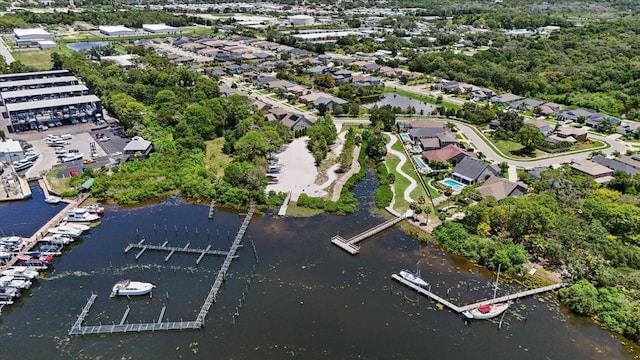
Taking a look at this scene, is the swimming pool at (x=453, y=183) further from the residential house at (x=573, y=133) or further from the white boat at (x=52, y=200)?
the white boat at (x=52, y=200)

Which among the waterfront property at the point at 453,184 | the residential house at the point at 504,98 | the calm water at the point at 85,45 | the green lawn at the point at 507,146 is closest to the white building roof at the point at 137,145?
the waterfront property at the point at 453,184

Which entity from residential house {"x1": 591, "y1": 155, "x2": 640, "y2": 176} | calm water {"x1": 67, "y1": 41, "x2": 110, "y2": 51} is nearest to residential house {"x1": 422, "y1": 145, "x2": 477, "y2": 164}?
residential house {"x1": 591, "y1": 155, "x2": 640, "y2": 176}

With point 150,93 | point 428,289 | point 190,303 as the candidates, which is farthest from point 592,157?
point 150,93

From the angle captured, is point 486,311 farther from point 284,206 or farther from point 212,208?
point 212,208

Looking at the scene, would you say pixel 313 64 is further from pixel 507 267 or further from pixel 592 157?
pixel 507 267

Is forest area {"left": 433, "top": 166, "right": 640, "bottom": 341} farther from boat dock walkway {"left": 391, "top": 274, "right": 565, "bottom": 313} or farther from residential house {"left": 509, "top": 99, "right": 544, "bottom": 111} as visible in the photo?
residential house {"left": 509, "top": 99, "right": 544, "bottom": 111}

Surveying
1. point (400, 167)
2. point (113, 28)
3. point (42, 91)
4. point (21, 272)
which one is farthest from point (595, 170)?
point (113, 28)
